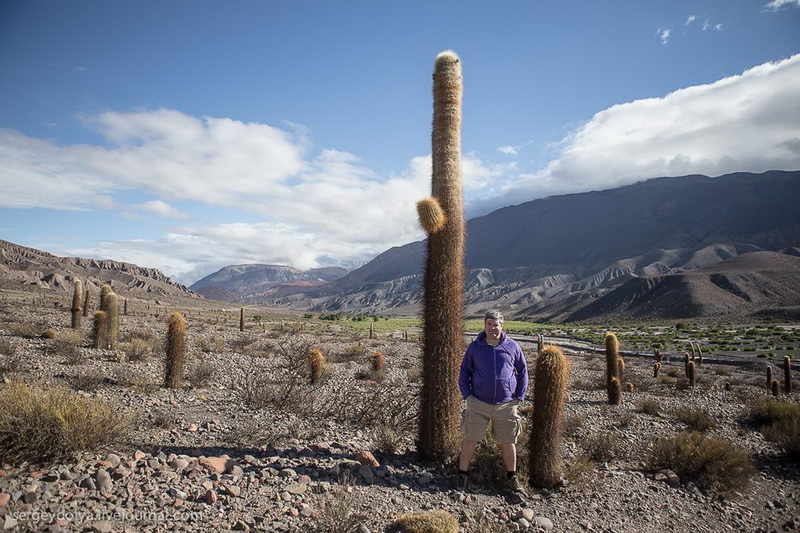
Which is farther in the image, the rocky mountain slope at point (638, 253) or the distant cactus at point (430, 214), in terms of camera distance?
the rocky mountain slope at point (638, 253)

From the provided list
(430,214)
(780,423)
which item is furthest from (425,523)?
(780,423)

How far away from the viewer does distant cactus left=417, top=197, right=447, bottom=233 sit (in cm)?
555

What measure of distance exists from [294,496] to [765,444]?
9.51m

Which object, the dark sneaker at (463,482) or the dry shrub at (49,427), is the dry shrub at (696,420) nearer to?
the dark sneaker at (463,482)

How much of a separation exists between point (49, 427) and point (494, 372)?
4.63 m

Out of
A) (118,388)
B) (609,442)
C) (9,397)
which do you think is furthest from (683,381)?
(9,397)

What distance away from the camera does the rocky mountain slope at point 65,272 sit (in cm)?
7618

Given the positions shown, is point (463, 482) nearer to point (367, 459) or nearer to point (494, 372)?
point (367, 459)

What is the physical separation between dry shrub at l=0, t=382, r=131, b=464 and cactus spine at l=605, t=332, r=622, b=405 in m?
12.0

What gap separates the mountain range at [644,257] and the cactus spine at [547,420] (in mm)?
57317

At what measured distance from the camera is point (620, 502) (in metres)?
5.53

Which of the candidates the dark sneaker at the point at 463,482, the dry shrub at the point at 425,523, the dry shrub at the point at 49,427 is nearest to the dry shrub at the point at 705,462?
the dark sneaker at the point at 463,482

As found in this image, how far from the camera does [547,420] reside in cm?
541

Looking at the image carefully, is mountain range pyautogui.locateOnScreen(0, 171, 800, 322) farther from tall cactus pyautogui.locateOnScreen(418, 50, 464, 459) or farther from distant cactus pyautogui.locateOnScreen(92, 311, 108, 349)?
tall cactus pyautogui.locateOnScreen(418, 50, 464, 459)
